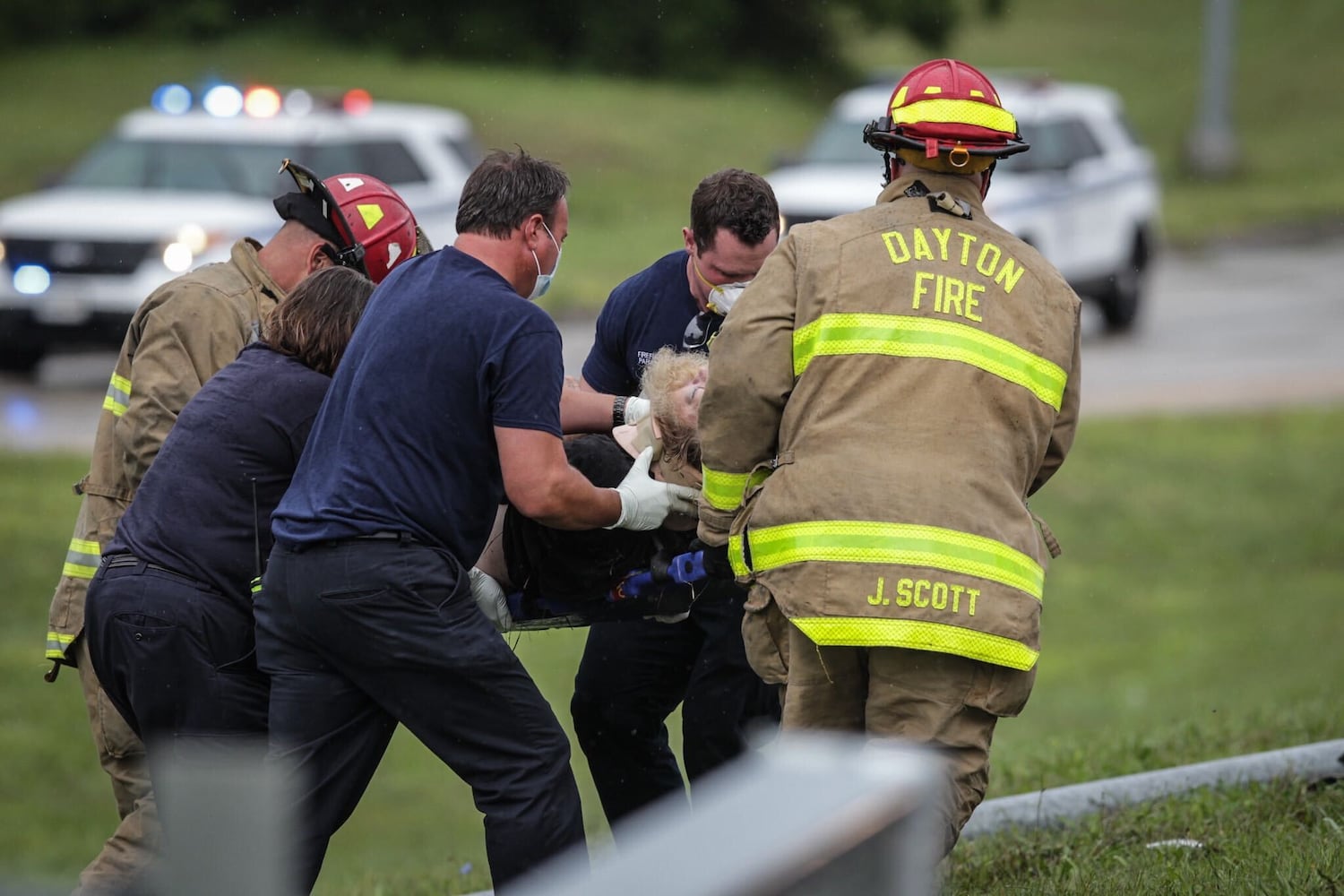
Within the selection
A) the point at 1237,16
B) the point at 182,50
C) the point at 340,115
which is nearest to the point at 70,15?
the point at 182,50

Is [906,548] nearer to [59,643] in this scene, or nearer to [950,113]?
[950,113]

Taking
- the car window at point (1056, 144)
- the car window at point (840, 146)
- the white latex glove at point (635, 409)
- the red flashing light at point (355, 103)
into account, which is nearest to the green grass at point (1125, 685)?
the white latex glove at point (635, 409)

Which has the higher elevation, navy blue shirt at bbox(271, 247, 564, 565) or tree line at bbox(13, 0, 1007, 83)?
navy blue shirt at bbox(271, 247, 564, 565)

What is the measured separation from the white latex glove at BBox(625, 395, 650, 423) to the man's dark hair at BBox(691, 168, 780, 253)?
21.0 inches

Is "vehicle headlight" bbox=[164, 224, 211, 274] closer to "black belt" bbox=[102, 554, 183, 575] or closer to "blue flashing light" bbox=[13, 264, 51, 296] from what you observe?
"blue flashing light" bbox=[13, 264, 51, 296]

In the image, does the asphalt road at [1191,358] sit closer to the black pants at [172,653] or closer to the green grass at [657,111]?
the green grass at [657,111]

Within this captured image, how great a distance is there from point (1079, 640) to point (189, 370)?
284 inches

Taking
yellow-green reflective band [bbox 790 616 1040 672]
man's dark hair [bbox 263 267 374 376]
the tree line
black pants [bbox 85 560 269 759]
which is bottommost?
the tree line

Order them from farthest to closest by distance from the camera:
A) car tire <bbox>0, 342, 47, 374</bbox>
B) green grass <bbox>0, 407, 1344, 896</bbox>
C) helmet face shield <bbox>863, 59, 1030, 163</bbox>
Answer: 1. car tire <bbox>0, 342, 47, 374</bbox>
2. green grass <bbox>0, 407, 1344, 896</bbox>
3. helmet face shield <bbox>863, 59, 1030, 163</bbox>

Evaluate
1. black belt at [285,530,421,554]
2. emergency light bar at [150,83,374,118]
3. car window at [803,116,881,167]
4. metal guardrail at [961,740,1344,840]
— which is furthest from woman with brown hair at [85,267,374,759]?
car window at [803,116,881,167]

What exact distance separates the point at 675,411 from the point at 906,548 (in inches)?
39.9

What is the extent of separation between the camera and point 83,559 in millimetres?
4805

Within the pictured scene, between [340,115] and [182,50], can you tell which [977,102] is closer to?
[340,115]

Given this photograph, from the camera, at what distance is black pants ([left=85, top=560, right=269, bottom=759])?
14.0 ft
